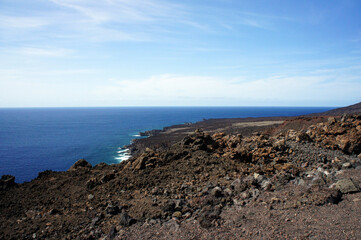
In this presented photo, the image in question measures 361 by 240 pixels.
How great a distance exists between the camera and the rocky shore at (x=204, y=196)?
290 inches

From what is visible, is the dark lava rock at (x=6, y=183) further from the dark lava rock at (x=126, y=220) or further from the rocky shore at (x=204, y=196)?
the dark lava rock at (x=126, y=220)

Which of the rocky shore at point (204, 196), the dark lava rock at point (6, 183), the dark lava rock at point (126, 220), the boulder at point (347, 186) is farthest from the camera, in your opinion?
the dark lava rock at point (6, 183)

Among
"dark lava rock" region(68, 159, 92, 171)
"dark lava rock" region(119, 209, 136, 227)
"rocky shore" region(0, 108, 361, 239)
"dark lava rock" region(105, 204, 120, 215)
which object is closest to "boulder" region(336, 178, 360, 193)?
"rocky shore" region(0, 108, 361, 239)

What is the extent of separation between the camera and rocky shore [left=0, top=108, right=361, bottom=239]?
24.2 feet

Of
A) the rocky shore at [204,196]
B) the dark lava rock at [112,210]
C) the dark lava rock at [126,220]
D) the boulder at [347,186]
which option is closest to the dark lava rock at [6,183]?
the rocky shore at [204,196]

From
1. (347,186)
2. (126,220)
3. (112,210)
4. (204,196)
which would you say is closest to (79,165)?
(112,210)

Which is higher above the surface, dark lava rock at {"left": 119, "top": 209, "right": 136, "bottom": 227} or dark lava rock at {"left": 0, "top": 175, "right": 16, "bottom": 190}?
dark lava rock at {"left": 119, "top": 209, "right": 136, "bottom": 227}

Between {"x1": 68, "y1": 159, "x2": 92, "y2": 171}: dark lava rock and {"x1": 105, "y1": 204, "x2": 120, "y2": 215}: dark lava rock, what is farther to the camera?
{"x1": 68, "y1": 159, "x2": 92, "y2": 171}: dark lava rock

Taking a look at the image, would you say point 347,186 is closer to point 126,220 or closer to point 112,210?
point 126,220

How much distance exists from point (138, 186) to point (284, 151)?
9.86 metres

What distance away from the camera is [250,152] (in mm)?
14250

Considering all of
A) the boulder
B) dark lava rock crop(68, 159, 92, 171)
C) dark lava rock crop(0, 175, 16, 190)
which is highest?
the boulder

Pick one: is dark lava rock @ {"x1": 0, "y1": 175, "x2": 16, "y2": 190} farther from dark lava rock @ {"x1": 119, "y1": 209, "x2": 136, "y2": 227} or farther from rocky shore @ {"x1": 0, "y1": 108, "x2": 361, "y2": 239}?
dark lava rock @ {"x1": 119, "y1": 209, "x2": 136, "y2": 227}

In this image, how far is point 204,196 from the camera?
31.6ft
